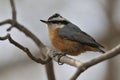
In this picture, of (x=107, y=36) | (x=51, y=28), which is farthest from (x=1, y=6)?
(x=51, y=28)

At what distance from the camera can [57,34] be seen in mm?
2531

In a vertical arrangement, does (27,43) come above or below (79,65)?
below

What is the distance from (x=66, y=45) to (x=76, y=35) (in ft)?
0.27

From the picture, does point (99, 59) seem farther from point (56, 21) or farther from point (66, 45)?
point (56, 21)

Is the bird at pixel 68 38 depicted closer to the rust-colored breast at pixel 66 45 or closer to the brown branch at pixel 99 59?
the rust-colored breast at pixel 66 45

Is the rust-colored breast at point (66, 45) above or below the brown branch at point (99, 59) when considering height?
below

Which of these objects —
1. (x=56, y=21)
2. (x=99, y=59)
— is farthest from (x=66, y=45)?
(x=99, y=59)

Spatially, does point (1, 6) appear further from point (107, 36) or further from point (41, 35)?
point (107, 36)

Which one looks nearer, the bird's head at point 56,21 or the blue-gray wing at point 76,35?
the blue-gray wing at point 76,35

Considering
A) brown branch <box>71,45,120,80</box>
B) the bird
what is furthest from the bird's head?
brown branch <box>71,45,120,80</box>

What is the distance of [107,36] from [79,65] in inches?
76.3

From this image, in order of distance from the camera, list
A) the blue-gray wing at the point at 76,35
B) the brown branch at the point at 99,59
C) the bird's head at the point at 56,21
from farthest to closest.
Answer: the bird's head at the point at 56,21, the blue-gray wing at the point at 76,35, the brown branch at the point at 99,59

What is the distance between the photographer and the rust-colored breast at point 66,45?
2.35 metres

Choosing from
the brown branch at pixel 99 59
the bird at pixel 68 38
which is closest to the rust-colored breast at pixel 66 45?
the bird at pixel 68 38
